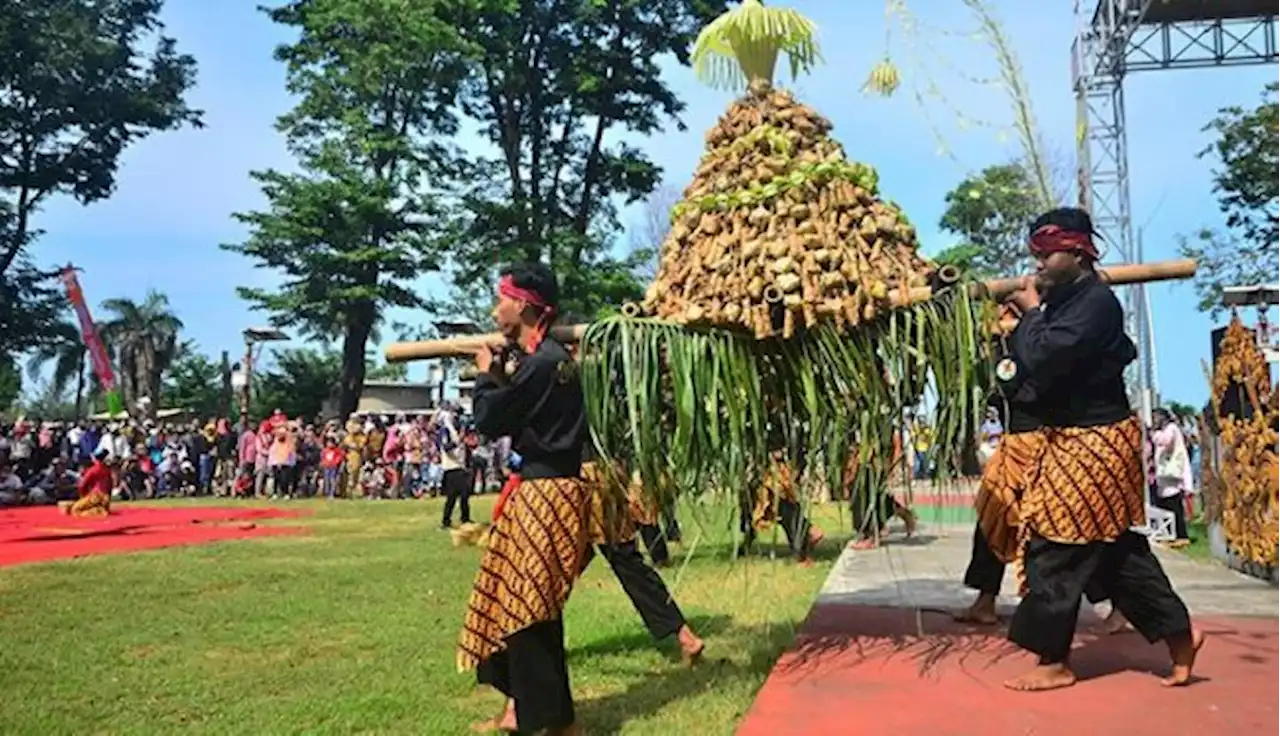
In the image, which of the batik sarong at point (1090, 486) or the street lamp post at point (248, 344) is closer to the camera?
the batik sarong at point (1090, 486)

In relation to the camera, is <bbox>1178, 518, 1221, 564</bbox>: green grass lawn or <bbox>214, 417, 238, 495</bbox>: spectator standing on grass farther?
<bbox>214, 417, 238, 495</bbox>: spectator standing on grass

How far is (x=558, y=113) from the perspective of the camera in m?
29.2

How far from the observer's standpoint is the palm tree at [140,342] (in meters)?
39.4

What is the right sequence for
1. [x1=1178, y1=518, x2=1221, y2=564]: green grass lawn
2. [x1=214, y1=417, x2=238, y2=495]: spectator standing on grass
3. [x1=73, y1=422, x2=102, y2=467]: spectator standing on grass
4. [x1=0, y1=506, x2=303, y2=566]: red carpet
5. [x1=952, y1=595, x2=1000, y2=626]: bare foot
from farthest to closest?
[x1=214, y1=417, x2=238, y2=495]: spectator standing on grass → [x1=73, y1=422, x2=102, y2=467]: spectator standing on grass → [x1=0, y1=506, x2=303, y2=566]: red carpet → [x1=1178, y1=518, x2=1221, y2=564]: green grass lawn → [x1=952, y1=595, x2=1000, y2=626]: bare foot

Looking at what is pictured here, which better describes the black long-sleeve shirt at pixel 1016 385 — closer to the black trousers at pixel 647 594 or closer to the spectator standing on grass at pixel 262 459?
the black trousers at pixel 647 594

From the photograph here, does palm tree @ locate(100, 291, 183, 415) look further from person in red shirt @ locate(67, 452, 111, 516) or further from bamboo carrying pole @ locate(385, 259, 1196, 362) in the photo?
bamboo carrying pole @ locate(385, 259, 1196, 362)

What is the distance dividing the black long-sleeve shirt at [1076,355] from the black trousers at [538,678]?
6.94 ft

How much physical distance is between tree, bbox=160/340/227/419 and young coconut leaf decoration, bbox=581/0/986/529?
3979 cm

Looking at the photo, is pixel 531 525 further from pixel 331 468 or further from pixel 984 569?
pixel 331 468

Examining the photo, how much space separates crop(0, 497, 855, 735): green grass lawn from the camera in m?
4.72

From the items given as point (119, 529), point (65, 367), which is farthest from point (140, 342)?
point (119, 529)

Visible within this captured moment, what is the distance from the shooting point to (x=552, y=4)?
28.5 metres

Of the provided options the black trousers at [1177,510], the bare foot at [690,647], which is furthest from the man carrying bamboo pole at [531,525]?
the black trousers at [1177,510]

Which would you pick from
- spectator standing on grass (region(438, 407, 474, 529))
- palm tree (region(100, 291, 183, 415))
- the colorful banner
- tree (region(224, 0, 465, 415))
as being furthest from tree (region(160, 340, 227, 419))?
spectator standing on grass (region(438, 407, 474, 529))
